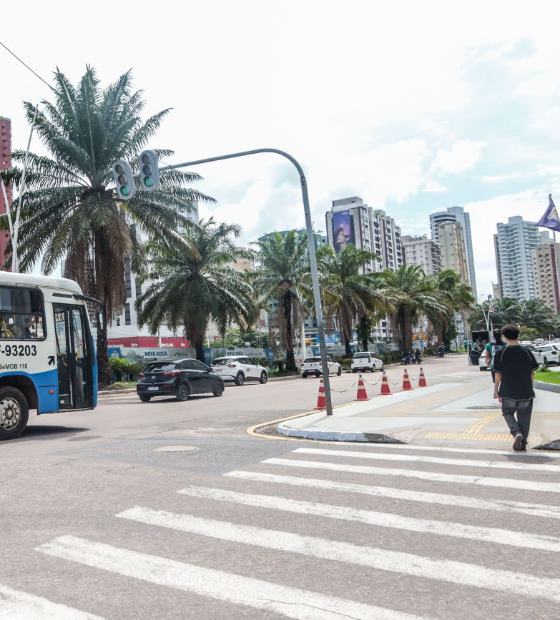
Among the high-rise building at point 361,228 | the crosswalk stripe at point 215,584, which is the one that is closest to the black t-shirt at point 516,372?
the crosswalk stripe at point 215,584

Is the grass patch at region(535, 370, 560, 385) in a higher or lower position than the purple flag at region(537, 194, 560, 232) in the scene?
lower

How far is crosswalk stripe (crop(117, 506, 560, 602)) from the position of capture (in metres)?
4.02

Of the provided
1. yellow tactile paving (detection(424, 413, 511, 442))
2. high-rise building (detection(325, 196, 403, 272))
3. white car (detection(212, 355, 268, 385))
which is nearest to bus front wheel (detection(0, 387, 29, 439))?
yellow tactile paving (detection(424, 413, 511, 442))

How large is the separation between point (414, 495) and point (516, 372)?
10.6 feet

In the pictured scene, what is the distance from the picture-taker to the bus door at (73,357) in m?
13.3

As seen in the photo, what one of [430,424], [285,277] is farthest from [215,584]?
[285,277]

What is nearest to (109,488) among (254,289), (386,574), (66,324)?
(386,574)

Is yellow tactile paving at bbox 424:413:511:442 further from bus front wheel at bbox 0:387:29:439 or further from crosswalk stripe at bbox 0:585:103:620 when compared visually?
crosswalk stripe at bbox 0:585:103:620

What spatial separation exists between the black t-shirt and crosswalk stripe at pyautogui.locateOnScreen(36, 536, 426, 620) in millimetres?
5817

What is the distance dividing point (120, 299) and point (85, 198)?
4.92 m

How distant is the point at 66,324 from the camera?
44.4 feet

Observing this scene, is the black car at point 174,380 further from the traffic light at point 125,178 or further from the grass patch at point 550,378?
the grass patch at point 550,378

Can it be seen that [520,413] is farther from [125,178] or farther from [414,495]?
[125,178]

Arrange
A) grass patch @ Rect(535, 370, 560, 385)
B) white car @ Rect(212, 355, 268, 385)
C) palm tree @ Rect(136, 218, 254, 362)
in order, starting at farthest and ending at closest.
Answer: palm tree @ Rect(136, 218, 254, 362) < white car @ Rect(212, 355, 268, 385) < grass patch @ Rect(535, 370, 560, 385)
